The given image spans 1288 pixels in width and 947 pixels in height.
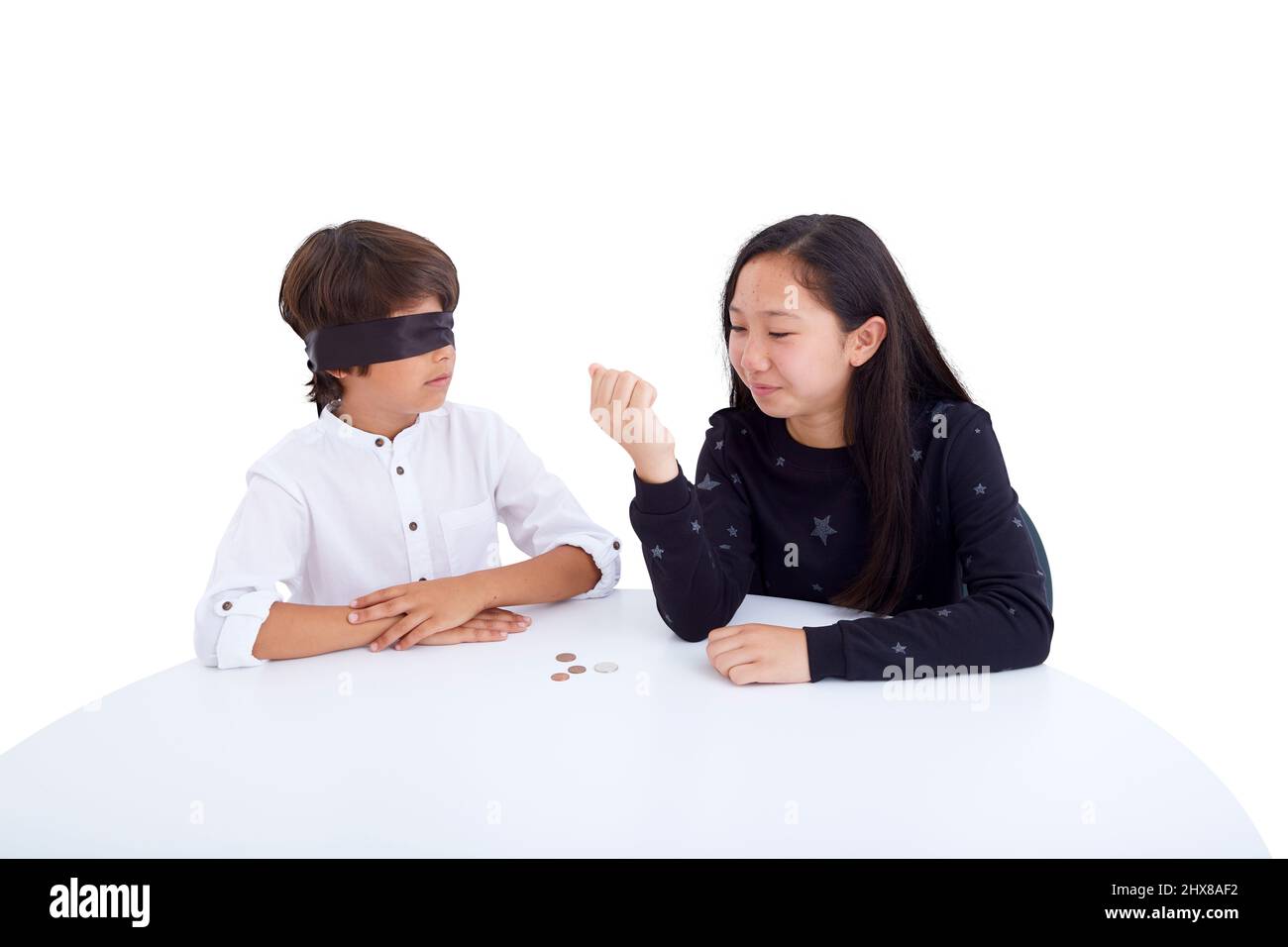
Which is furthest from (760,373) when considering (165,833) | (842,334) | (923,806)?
(165,833)

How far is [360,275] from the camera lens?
8.49 feet

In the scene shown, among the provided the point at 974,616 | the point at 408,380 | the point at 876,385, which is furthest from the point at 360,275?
the point at 974,616

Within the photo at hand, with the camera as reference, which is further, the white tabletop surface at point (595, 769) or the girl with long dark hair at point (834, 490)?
the girl with long dark hair at point (834, 490)

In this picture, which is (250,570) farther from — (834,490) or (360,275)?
(834,490)

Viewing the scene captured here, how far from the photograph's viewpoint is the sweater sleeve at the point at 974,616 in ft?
7.53

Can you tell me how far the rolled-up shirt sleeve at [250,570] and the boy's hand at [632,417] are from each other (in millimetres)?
772

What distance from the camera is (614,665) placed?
239 centimetres

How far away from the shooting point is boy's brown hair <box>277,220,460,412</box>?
258cm

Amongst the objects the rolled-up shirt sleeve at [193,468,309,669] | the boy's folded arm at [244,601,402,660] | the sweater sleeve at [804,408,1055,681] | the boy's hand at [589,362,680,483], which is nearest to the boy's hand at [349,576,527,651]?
the boy's folded arm at [244,601,402,660]

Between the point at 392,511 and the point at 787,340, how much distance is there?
1.02 m

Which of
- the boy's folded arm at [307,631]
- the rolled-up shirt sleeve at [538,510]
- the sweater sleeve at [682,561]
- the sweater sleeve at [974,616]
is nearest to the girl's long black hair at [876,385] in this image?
the sweater sleeve at [974,616]

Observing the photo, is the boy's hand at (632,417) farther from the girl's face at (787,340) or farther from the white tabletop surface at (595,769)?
the white tabletop surface at (595,769)
